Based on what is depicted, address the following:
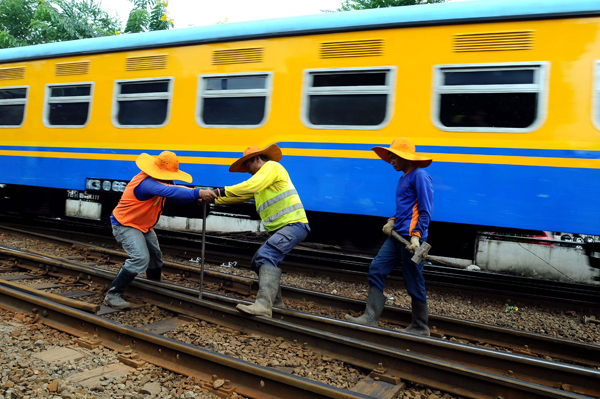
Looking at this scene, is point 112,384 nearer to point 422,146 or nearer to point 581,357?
point 581,357

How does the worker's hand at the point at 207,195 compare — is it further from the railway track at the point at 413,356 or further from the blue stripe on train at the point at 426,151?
the blue stripe on train at the point at 426,151

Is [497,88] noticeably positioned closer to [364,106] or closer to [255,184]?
[364,106]

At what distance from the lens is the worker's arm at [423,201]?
3.62 metres

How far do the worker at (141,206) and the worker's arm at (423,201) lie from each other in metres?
1.90

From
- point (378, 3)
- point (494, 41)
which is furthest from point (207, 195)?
point (378, 3)

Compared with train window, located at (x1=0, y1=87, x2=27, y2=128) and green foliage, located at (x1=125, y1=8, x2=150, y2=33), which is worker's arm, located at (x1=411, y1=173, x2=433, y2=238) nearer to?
train window, located at (x1=0, y1=87, x2=27, y2=128)

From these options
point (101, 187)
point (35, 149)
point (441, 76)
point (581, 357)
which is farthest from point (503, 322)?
point (35, 149)

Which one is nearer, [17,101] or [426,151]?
[426,151]

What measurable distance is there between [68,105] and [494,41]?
6257 mm

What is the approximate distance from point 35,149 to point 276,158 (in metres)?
5.34

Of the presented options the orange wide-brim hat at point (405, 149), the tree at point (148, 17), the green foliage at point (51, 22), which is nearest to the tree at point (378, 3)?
the tree at point (148, 17)

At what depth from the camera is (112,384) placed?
2752mm

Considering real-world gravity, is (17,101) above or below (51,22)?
below

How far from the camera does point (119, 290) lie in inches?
164
